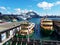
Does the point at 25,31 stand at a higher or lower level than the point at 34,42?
higher

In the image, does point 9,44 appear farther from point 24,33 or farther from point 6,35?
point 24,33

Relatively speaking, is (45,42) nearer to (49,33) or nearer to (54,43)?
(54,43)

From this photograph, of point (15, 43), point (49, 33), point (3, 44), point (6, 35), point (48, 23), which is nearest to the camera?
point (3, 44)

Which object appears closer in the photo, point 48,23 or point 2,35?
point 2,35

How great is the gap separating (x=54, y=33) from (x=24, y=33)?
1235 centimetres

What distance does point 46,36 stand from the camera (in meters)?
41.6

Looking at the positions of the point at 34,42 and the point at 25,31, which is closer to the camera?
the point at 34,42

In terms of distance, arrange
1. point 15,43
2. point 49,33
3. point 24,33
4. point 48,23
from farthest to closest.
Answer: point 48,23
point 49,33
point 24,33
point 15,43

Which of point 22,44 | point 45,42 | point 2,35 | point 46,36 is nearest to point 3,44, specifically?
point 2,35

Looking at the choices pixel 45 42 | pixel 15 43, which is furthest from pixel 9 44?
pixel 45 42

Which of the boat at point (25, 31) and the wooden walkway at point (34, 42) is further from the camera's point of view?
the boat at point (25, 31)

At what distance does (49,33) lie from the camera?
4153cm

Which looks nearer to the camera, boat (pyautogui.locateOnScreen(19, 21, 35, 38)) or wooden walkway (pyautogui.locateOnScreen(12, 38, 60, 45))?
wooden walkway (pyautogui.locateOnScreen(12, 38, 60, 45))

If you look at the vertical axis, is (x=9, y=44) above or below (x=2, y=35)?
below
